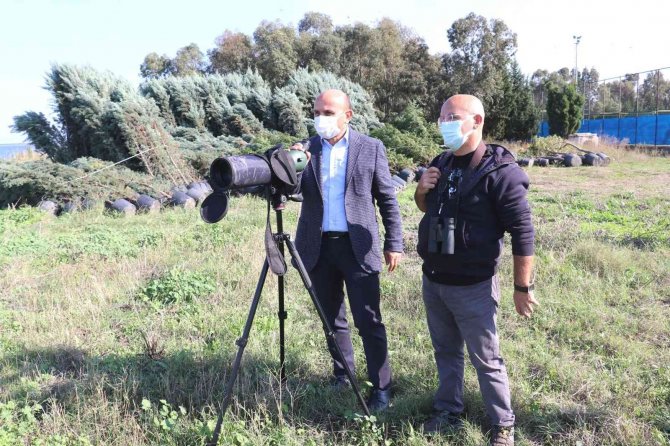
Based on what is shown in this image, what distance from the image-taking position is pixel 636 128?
2317cm

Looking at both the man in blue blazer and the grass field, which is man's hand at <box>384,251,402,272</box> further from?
the grass field

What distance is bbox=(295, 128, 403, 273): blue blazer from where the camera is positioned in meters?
2.92

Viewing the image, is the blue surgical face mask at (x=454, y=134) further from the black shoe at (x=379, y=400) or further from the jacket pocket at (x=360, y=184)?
the black shoe at (x=379, y=400)

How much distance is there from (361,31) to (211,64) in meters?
13.3

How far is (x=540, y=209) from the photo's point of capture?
8.48 metres

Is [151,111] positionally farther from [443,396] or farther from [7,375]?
[443,396]

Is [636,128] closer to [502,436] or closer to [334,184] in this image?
[334,184]

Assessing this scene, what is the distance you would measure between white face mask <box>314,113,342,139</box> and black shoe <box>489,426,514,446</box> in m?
1.76

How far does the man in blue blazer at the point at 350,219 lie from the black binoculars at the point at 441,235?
1.71 ft

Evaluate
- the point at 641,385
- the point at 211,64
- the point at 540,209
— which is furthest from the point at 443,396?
the point at 211,64

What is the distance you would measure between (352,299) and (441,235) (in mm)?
772

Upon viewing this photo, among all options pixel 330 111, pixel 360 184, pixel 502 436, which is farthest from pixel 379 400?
pixel 330 111

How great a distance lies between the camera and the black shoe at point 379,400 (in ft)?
9.72

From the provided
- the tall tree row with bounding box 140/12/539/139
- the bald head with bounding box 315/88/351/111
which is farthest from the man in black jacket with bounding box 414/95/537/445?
the tall tree row with bounding box 140/12/539/139
